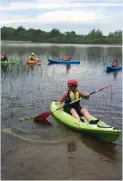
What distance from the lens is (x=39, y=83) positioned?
15727 mm

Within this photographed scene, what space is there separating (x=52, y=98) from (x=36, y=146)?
525 cm

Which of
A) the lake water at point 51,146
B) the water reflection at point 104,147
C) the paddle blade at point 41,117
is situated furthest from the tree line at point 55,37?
the water reflection at point 104,147

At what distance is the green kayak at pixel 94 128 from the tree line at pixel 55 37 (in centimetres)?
8515

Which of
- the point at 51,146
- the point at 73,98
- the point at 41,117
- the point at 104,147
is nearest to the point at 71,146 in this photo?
the point at 51,146

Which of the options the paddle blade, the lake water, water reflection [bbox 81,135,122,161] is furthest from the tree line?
water reflection [bbox 81,135,122,161]

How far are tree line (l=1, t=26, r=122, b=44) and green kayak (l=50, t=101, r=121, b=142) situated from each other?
85.2 m

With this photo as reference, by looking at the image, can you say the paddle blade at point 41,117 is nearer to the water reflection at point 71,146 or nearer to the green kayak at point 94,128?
the green kayak at point 94,128

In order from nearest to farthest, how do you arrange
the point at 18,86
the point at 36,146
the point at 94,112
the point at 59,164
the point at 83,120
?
the point at 59,164
the point at 36,146
the point at 83,120
the point at 94,112
the point at 18,86

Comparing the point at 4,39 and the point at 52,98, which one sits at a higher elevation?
the point at 4,39

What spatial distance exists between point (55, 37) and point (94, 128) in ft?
315

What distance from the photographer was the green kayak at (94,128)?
23.7ft

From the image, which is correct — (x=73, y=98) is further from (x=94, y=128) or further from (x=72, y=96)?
(x=94, y=128)

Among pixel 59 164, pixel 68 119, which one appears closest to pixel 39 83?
pixel 68 119

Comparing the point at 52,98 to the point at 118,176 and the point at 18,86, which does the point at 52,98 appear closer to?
the point at 18,86
